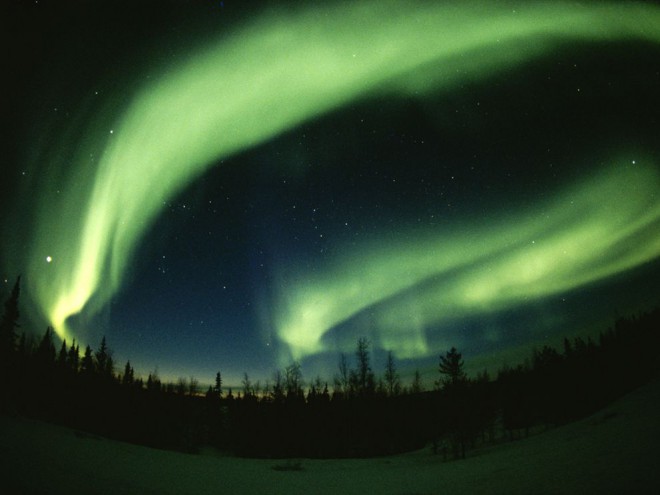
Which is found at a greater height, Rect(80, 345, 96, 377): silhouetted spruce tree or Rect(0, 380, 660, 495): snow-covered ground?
Rect(80, 345, 96, 377): silhouetted spruce tree

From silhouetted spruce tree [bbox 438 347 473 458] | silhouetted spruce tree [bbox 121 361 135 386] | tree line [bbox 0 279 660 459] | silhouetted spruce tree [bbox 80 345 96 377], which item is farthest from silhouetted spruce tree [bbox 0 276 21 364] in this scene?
silhouetted spruce tree [bbox 438 347 473 458]

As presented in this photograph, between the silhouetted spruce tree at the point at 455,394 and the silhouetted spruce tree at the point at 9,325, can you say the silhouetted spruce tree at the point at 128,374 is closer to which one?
the silhouetted spruce tree at the point at 9,325

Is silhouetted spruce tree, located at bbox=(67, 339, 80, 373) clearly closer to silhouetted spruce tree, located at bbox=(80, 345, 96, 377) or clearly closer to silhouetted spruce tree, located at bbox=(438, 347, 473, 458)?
silhouetted spruce tree, located at bbox=(80, 345, 96, 377)

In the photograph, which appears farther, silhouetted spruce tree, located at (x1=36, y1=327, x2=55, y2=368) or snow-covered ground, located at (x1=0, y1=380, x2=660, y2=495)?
silhouetted spruce tree, located at (x1=36, y1=327, x2=55, y2=368)

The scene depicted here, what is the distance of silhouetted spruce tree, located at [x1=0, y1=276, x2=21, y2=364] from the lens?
45688 millimetres

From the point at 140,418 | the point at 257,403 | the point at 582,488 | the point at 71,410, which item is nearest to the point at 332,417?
the point at 257,403

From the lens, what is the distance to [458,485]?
16.0 meters

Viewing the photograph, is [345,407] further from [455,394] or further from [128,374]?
[128,374]

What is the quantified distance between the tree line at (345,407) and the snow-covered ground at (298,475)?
75.5 ft

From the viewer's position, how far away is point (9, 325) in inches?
1983

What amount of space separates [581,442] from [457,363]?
2169cm

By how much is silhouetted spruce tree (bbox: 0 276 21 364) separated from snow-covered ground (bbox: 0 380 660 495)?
3684 cm

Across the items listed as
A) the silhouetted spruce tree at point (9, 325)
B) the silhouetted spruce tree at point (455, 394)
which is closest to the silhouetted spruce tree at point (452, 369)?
the silhouetted spruce tree at point (455, 394)

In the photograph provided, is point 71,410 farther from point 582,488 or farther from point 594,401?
point 594,401
